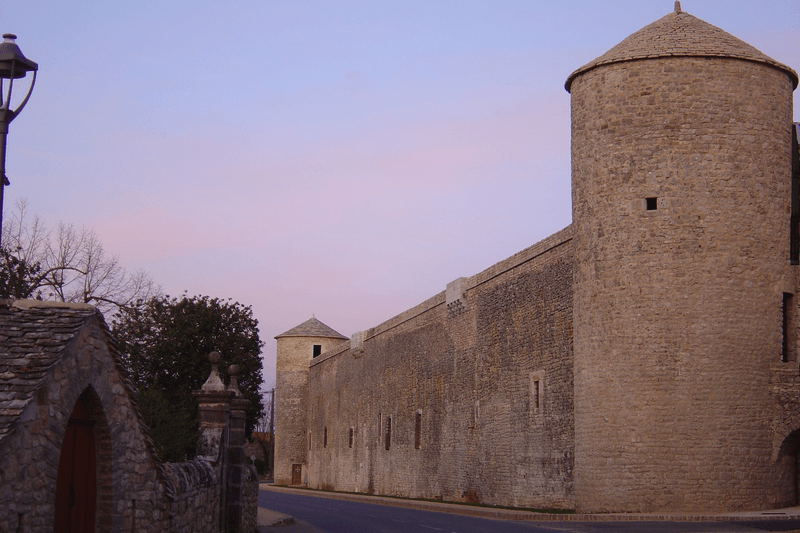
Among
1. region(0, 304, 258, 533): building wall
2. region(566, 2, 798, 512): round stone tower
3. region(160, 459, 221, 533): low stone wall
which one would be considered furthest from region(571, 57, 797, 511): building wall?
region(0, 304, 258, 533): building wall

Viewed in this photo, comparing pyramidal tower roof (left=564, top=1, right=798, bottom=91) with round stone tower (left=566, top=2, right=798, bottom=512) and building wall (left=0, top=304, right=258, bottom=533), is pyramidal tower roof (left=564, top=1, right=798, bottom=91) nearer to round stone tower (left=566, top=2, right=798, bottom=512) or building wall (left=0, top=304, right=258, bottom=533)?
round stone tower (left=566, top=2, right=798, bottom=512)

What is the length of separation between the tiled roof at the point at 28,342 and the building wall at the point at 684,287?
14475mm

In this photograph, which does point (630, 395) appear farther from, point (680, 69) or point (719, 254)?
point (680, 69)

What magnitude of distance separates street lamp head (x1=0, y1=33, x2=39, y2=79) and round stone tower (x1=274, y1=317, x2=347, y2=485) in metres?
50.3

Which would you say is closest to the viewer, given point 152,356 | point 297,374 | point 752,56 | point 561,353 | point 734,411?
point 734,411

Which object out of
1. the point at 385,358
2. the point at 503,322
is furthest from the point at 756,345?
the point at 385,358

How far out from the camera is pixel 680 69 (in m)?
21.3

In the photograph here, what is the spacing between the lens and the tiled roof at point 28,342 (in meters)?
7.50

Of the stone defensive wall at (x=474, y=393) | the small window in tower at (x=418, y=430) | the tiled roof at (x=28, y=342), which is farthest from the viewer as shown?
the small window in tower at (x=418, y=430)

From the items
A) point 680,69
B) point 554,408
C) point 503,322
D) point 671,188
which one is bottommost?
point 554,408

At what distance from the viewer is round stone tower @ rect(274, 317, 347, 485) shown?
193 feet

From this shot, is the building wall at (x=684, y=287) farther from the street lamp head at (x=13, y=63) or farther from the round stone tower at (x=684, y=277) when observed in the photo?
the street lamp head at (x=13, y=63)

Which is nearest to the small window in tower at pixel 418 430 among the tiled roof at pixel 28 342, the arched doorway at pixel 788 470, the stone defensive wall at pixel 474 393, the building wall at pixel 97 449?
the stone defensive wall at pixel 474 393

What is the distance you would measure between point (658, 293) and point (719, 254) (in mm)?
1518
